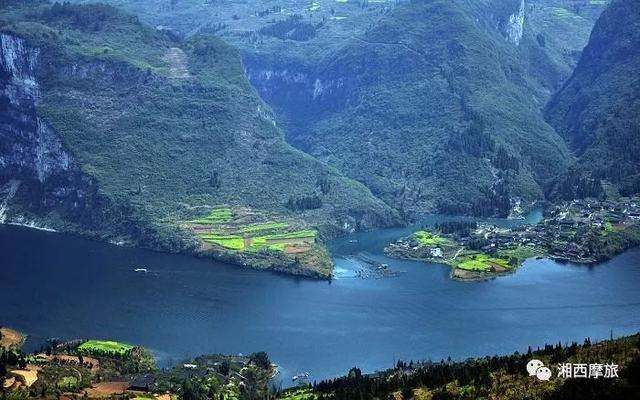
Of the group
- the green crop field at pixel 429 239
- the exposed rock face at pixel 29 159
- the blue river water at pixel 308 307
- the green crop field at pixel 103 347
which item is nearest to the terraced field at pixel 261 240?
the blue river water at pixel 308 307

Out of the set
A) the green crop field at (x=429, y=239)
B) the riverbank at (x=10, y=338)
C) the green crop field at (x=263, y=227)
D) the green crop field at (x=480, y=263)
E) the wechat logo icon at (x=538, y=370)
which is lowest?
the riverbank at (x=10, y=338)

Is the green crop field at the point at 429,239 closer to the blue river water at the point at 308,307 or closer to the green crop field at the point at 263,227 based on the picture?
the blue river water at the point at 308,307

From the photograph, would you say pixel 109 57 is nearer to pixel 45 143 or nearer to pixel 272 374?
pixel 45 143

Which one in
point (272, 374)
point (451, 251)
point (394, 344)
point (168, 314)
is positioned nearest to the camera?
point (272, 374)

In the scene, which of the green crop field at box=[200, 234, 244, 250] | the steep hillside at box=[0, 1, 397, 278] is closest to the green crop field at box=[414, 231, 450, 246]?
the steep hillside at box=[0, 1, 397, 278]

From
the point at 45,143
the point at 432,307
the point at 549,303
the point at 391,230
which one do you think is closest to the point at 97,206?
the point at 45,143
